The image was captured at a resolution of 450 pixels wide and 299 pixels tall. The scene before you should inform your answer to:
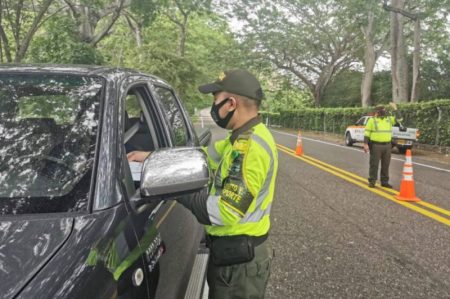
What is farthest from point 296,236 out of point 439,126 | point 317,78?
point 317,78

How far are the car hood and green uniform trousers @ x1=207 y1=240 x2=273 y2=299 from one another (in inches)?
37.7

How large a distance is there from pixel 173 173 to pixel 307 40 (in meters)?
38.5

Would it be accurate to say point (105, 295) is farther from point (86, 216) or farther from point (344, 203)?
point (344, 203)

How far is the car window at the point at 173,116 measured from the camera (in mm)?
2938

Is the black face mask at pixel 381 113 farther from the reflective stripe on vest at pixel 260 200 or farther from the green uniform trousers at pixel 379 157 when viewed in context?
the reflective stripe on vest at pixel 260 200

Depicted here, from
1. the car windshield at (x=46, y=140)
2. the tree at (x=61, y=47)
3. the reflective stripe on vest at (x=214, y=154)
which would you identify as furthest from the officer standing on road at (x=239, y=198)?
the tree at (x=61, y=47)

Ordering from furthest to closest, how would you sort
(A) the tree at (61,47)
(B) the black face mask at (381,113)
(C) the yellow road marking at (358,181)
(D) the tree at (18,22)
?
1. (A) the tree at (61,47)
2. (B) the black face mask at (381,113)
3. (D) the tree at (18,22)
4. (C) the yellow road marking at (358,181)

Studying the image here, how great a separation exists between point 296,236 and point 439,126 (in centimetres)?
1397

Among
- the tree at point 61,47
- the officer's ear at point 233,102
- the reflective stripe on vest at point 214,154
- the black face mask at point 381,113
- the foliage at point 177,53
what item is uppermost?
the foliage at point 177,53

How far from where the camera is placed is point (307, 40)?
125 ft

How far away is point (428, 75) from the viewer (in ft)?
116

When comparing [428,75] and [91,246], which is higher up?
[428,75]

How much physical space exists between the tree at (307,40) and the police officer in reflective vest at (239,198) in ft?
105

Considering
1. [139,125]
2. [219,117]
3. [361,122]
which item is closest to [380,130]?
[139,125]
